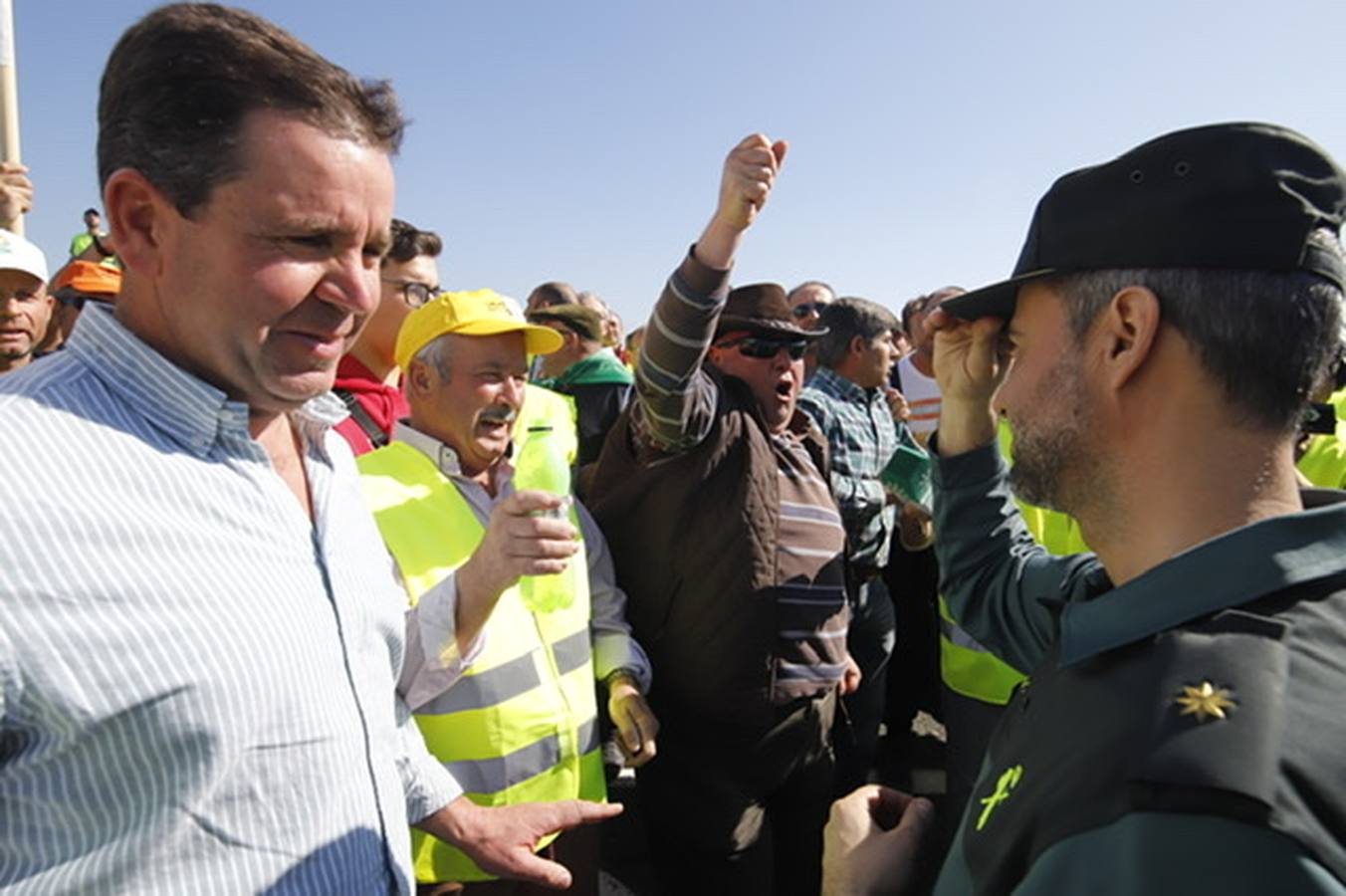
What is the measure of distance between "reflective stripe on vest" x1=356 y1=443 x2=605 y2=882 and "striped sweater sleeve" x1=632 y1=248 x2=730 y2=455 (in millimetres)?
569

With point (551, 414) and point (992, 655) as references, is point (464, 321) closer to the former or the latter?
point (551, 414)

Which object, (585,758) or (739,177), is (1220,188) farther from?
(585,758)

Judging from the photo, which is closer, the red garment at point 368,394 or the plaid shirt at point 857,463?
the red garment at point 368,394

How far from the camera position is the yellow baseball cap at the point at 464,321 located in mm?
2436

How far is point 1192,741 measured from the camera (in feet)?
2.48

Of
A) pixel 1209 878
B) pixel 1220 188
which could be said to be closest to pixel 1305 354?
pixel 1220 188

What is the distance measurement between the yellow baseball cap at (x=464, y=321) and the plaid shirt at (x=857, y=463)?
5.53 ft

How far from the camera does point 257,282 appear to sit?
1.19 metres

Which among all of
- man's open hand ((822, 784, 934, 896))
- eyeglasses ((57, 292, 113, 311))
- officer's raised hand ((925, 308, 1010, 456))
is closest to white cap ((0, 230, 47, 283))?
eyeglasses ((57, 292, 113, 311))

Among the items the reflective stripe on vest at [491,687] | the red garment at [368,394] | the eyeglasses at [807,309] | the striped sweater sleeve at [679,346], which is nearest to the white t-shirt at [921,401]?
the eyeglasses at [807,309]

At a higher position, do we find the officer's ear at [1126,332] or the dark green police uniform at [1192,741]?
the officer's ear at [1126,332]

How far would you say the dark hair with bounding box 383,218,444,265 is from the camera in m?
3.43

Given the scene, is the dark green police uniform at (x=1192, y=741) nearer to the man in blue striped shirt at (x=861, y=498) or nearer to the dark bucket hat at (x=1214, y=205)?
the dark bucket hat at (x=1214, y=205)

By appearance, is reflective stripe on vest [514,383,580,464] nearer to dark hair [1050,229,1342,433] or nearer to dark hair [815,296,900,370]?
dark hair [815,296,900,370]
